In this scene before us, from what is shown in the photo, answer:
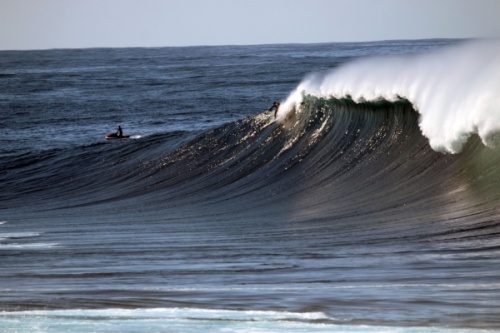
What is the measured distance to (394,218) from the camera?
13102mm

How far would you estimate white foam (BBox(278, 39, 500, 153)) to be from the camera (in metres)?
15.1

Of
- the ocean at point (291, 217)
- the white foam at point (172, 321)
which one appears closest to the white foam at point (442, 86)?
the ocean at point (291, 217)

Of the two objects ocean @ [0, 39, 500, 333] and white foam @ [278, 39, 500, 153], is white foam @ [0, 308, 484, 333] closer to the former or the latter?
ocean @ [0, 39, 500, 333]

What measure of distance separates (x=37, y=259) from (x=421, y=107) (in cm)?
836

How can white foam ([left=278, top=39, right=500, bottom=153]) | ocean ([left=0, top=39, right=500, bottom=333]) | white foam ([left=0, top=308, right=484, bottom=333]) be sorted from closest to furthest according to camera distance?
white foam ([left=0, top=308, right=484, bottom=333]) → ocean ([left=0, top=39, right=500, bottom=333]) → white foam ([left=278, top=39, right=500, bottom=153])

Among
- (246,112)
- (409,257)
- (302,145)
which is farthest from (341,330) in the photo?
(246,112)

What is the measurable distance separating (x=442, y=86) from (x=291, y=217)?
14.2 ft

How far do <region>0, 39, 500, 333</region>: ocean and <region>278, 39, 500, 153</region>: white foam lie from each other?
0.05m

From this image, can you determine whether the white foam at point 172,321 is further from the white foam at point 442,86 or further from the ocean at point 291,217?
the white foam at point 442,86

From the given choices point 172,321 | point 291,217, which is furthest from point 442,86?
point 172,321

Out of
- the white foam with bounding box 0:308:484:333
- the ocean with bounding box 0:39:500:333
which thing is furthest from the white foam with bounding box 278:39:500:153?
the white foam with bounding box 0:308:484:333

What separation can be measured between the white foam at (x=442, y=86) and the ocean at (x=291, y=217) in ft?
0.15

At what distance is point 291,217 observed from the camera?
48.1 feet

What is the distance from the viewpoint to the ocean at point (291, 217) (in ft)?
26.7
